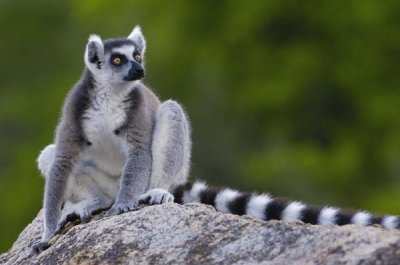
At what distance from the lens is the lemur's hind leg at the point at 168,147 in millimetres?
9375

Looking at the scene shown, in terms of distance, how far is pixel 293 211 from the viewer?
28.2ft

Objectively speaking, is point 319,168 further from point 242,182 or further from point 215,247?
point 215,247

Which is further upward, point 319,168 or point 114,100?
point 319,168

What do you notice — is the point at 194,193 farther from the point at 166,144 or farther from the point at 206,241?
the point at 206,241

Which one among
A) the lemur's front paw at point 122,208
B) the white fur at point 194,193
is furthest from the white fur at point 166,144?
the lemur's front paw at point 122,208

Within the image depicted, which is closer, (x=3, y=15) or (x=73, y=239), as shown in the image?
(x=73, y=239)

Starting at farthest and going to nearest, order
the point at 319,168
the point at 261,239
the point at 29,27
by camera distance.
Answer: the point at 29,27 < the point at 319,168 < the point at 261,239

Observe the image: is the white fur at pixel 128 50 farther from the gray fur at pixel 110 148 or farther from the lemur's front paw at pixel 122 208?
the lemur's front paw at pixel 122 208

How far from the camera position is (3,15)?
3338cm

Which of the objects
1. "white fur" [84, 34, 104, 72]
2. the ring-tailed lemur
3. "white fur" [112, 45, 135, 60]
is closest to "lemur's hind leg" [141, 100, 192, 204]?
the ring-tailed lemur

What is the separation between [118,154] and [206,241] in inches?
84.4

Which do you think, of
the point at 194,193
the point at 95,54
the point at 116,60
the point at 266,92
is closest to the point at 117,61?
the point at 116,60

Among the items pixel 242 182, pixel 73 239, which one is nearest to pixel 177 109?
pixel 73 239

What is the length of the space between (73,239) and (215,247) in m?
1.17
